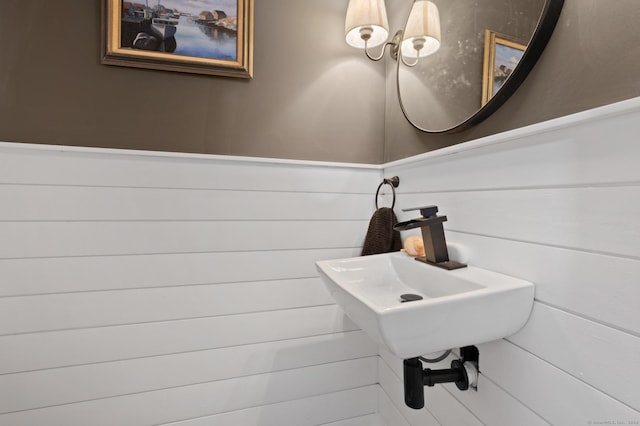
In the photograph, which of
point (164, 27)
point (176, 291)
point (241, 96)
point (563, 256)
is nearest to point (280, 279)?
point (176, 291)

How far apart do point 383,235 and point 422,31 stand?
0.78 meters

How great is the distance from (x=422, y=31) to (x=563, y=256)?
2.98 feet

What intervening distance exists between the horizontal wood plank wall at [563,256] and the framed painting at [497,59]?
14 cm

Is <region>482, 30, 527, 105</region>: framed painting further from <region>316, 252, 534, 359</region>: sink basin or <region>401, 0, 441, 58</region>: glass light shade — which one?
<region>316, 252, 534, 359</region>: sink basin

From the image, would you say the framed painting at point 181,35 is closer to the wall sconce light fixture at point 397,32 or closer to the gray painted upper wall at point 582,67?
the wall sconce light fixture at point 397,32

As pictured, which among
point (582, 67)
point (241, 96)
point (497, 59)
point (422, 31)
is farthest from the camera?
point (241, 96)

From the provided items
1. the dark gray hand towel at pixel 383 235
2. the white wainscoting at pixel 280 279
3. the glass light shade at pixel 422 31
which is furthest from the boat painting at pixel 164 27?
the dark gray hand towel at pixel 383 235

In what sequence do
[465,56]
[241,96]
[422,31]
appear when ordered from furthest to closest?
[241,96] → [422,31] → [465,56]

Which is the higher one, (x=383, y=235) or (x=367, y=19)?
(x=367, y=19)

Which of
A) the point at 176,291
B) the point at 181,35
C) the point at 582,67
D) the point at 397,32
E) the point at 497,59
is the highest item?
the point at 397,32

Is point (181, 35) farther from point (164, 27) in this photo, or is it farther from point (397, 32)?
point (397, 32)

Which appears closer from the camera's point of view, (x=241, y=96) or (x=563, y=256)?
(x=563, y=256)

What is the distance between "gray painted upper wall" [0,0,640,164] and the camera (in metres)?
1.02

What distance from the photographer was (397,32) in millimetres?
1293
